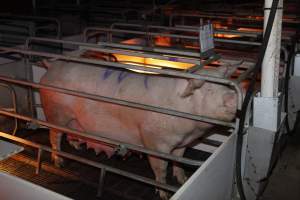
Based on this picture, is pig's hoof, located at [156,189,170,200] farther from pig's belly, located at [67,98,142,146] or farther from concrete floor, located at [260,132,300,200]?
concrete floor, located at [260,132,300,200]

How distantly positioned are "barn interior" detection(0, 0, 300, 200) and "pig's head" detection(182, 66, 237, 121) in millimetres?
24

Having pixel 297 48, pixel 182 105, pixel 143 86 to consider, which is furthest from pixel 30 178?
pixel 297 48

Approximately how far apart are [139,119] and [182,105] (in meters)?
0.46

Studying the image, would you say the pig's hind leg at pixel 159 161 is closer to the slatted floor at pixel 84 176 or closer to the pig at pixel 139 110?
the pig at pixel 139 110

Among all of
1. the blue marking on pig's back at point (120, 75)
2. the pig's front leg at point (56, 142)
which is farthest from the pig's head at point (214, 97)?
the pig's front leg at point (56, 142)

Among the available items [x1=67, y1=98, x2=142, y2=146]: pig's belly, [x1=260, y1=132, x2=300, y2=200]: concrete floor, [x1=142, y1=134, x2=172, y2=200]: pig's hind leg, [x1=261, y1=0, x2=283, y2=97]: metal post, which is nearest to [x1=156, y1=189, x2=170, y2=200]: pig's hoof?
[x1=142, y1=134, x2=172, y2=200]: pig's hind leg

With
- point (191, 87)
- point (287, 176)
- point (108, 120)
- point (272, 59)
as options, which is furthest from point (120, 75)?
point (287, 176)

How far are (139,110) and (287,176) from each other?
175 centimetres

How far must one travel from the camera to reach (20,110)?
4.79m

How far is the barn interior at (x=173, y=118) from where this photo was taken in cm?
232

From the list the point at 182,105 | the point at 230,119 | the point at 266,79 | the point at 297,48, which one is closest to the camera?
the point at 266,79

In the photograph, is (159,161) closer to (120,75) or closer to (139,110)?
(139,110)

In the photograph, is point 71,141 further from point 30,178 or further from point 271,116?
point 271,116

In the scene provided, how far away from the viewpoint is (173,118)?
306 centimetres
